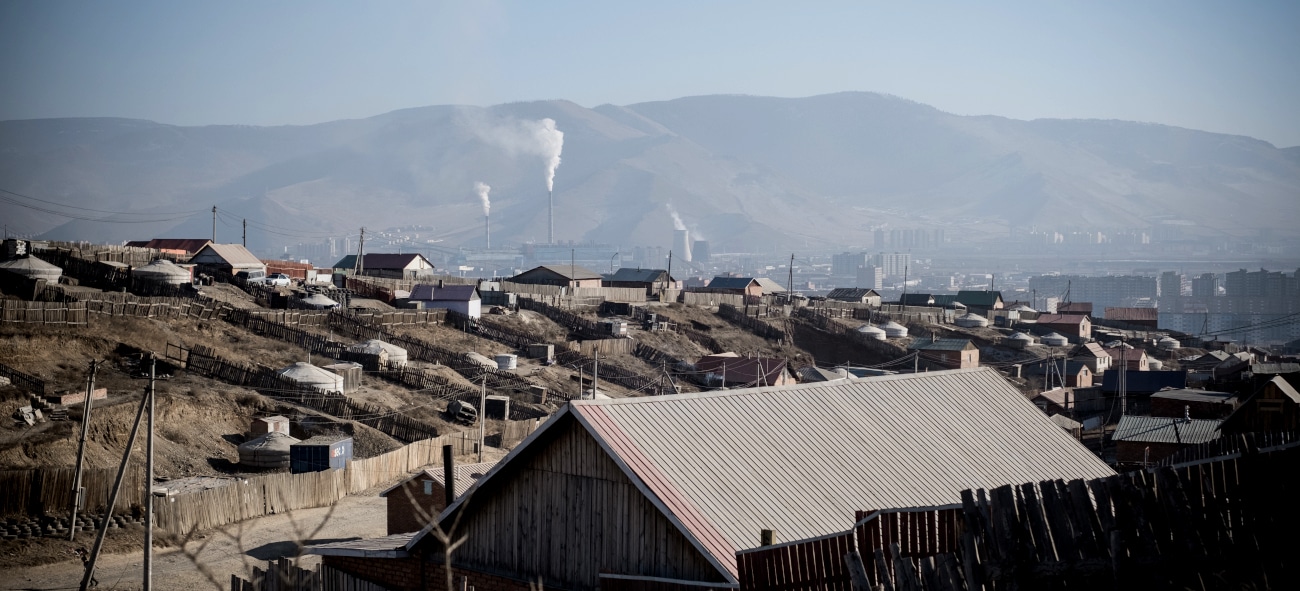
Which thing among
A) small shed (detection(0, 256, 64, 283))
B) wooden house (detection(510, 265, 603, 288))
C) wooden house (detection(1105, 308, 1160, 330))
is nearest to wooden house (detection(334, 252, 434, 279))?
wooden house (detection(510, 265, 603, 288))

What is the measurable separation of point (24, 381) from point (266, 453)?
10910mm

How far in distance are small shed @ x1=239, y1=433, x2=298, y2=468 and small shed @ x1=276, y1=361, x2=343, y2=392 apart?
380 inches

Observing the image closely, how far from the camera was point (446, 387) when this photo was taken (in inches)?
2095

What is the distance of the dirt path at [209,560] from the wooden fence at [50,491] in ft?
9.83

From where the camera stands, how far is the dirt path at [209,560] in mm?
24266

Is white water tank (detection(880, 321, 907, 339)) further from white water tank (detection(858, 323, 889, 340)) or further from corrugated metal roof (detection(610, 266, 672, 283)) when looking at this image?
corrugated metal roof (detection(610, 266, 672, 283))

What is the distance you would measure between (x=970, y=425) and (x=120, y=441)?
28227 millimetres

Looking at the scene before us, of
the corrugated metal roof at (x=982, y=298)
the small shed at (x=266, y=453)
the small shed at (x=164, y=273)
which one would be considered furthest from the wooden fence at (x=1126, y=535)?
the corrugated metal roof at (x=982, y=298)

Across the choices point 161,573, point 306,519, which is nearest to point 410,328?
point 306,519

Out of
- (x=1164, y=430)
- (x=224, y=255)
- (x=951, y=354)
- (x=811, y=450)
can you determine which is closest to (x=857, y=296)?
(x=951, y=354)

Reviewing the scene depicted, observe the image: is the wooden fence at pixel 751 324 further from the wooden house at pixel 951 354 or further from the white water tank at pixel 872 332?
the wooden house at pixel 951 354

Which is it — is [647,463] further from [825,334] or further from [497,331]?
[825,334]

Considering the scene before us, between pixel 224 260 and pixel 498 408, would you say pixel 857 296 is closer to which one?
pixel 224 260

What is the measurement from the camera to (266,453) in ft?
125
